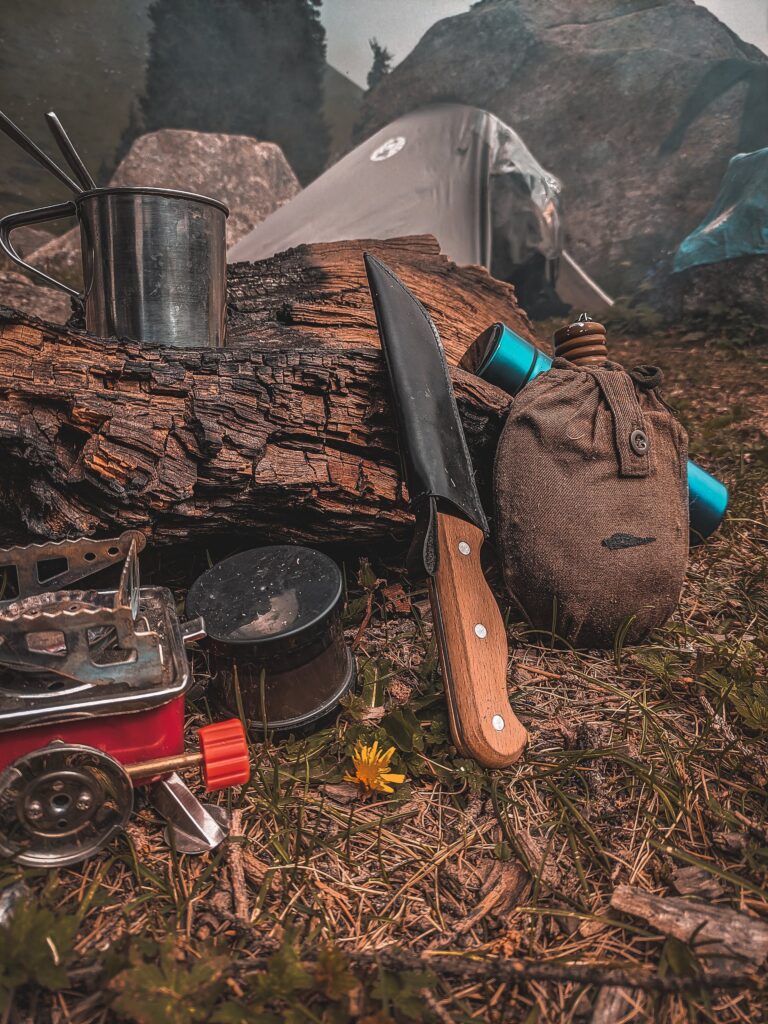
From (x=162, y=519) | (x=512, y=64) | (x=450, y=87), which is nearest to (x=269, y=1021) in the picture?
(x=162, y=519)

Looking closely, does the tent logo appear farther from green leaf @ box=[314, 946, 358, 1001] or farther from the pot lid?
green leaf @ box=[314, 946, 358, 1001]

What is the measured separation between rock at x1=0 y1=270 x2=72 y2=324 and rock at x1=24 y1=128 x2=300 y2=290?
1.80 m

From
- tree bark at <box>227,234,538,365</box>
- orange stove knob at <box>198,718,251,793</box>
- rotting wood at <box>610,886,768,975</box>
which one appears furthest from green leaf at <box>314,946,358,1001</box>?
tree bark at <box>227,234,538,365</box>

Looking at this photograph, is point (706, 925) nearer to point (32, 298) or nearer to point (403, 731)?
point (403, 731)

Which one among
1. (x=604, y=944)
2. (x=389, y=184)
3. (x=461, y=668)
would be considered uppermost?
(x=389, y=184)

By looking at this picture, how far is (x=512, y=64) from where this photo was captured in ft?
25.7

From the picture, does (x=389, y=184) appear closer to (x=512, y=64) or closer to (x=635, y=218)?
(x=635, y=218)

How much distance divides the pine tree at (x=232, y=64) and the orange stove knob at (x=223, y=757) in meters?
11.5

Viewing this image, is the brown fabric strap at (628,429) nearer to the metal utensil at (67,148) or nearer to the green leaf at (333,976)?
the green leaf at (333,976)

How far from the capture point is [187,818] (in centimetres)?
98

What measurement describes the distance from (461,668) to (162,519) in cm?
76

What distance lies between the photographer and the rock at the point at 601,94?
7012 millimetres

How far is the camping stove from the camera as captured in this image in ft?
2.82


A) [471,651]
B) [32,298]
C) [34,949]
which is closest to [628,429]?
[471,651]
